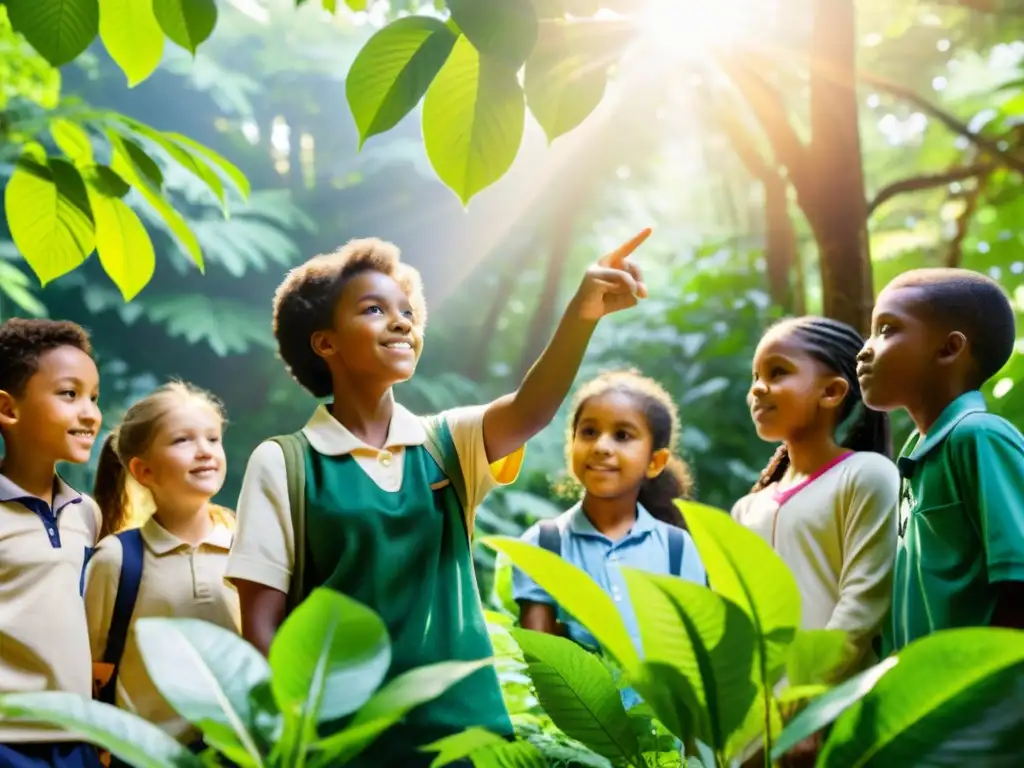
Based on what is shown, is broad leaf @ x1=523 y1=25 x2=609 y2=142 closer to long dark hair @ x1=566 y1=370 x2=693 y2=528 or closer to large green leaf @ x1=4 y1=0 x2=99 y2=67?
Result: large green leaf @ x1=4 y1=0 x2=99 y2=67

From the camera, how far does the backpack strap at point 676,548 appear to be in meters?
1.96

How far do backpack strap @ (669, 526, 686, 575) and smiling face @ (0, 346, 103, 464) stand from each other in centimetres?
106

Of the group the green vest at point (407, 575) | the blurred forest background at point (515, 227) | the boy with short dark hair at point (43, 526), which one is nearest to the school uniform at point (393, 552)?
the green vest at point (407, 575)

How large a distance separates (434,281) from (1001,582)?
701 centimetres

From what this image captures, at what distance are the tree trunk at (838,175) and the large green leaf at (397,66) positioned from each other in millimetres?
1346

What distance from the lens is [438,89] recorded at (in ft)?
2.76

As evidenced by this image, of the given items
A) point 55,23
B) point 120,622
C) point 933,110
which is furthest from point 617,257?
point 933,110

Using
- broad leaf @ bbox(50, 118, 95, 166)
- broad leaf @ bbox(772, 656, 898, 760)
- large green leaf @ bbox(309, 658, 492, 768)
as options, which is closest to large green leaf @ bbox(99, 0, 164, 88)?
broad leaf @ bbox(50, 118, 95, 166)

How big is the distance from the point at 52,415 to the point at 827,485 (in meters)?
1.23

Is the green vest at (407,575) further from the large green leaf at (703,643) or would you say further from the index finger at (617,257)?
the large green leaf at (703,643)

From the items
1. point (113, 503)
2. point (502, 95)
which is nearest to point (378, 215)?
point (113, 503)

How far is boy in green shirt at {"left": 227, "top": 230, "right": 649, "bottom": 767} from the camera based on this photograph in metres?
1.24

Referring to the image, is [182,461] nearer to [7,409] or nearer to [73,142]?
[7,409]

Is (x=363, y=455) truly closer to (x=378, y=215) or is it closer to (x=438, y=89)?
(x=438, y=89)
